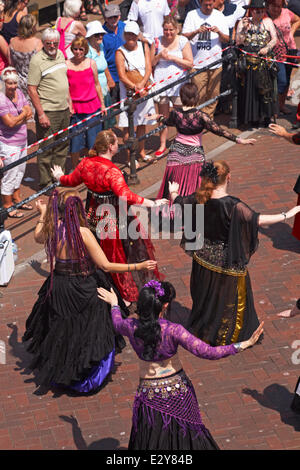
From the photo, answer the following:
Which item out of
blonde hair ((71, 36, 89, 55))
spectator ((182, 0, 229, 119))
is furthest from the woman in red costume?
spectator ((182, 0, 229, 119))

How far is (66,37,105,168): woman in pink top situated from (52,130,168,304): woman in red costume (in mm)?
2757

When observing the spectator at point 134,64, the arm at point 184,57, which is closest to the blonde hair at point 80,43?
the spectator at point 134,64

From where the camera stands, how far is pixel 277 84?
1334 cm

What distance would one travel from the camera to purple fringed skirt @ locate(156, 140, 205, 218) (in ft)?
31.5

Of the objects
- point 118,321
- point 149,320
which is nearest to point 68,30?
point 118,321

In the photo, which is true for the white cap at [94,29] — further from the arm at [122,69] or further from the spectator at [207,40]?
the spectator at [207,40]

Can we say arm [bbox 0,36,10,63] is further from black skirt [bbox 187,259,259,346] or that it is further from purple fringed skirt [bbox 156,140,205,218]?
black skirt [bbox 187,259,259,346]

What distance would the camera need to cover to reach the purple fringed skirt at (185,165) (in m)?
9.60

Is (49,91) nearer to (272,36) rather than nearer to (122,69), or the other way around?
(122,69)

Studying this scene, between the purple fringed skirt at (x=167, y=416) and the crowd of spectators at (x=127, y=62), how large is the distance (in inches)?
205

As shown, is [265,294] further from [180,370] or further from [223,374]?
[180,370]

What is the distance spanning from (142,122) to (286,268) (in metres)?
3.79

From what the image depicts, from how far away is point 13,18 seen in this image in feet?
42.7
